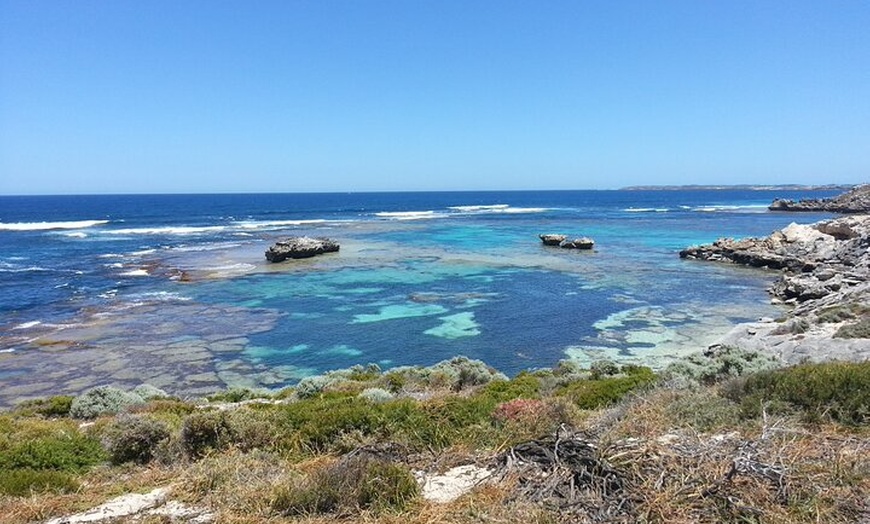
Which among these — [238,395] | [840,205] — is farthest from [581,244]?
[840,205]

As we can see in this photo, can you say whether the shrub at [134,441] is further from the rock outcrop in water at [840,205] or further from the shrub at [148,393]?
the rock outcrop in water at [840,205]

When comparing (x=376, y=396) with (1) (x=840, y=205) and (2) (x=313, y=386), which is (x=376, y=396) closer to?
(2) (x=313, y=386)

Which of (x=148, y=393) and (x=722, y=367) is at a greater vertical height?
(x=722, y=367)

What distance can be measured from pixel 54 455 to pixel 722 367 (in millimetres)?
12395

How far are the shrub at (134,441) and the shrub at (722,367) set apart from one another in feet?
29.7

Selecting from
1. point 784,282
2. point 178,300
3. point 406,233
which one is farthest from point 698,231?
point 178,300

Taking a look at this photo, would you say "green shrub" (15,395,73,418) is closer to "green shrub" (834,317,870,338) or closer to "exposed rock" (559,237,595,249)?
"green shrub" (834,317,870,338)

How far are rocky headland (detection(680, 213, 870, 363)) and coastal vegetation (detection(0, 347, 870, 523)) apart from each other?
6801 mm

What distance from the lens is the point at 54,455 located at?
8016 mm

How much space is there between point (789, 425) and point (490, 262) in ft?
120

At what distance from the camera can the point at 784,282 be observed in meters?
30.6

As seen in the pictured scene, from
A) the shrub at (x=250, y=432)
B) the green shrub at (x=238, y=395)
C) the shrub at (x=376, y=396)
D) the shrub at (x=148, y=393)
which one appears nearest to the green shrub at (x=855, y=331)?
the shrub at (x=376, y=396)

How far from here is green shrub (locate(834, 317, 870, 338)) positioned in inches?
591

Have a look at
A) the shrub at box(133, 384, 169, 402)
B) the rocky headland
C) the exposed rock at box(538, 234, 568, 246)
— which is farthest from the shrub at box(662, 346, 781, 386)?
the exposed rock at box(538, 234, 568, 246)
